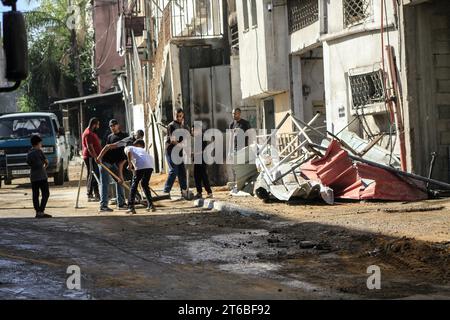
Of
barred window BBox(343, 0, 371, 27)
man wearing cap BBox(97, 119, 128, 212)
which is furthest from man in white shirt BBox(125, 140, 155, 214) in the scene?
barred window BBox(343, 0, 371, 27)

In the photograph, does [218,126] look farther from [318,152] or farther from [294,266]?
[294,266]

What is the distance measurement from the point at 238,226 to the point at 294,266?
12.7 ft

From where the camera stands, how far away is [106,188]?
16016mm

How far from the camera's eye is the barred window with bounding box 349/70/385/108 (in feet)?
52.6

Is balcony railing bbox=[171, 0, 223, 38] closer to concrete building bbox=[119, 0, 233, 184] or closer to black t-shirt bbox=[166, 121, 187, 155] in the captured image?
concrete building bbox=[119, 0, 233, 184]

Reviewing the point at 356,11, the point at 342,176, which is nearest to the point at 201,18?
the point at 356,11

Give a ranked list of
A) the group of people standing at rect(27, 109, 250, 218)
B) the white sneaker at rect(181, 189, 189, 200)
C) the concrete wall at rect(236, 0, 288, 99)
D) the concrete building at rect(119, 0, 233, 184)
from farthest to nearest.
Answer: the concrete building at rect(119, 0, 233, 184) < the concrete wall at rect(236, 0, 288, 99) < the white sneaker at rect(181, 189, 189, 200) < the group of people standing at rect(27, 109, 250, 218)

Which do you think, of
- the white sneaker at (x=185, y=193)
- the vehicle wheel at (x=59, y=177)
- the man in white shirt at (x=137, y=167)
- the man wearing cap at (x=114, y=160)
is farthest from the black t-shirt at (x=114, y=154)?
the vehicle wheel at (x=59, y=177)

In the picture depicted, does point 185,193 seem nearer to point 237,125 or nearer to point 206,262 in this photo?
point 237,125

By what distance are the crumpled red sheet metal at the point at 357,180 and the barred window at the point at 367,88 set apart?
192 cm

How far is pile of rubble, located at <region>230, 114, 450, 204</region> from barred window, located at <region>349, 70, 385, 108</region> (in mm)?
908

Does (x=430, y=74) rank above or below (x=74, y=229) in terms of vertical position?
above
